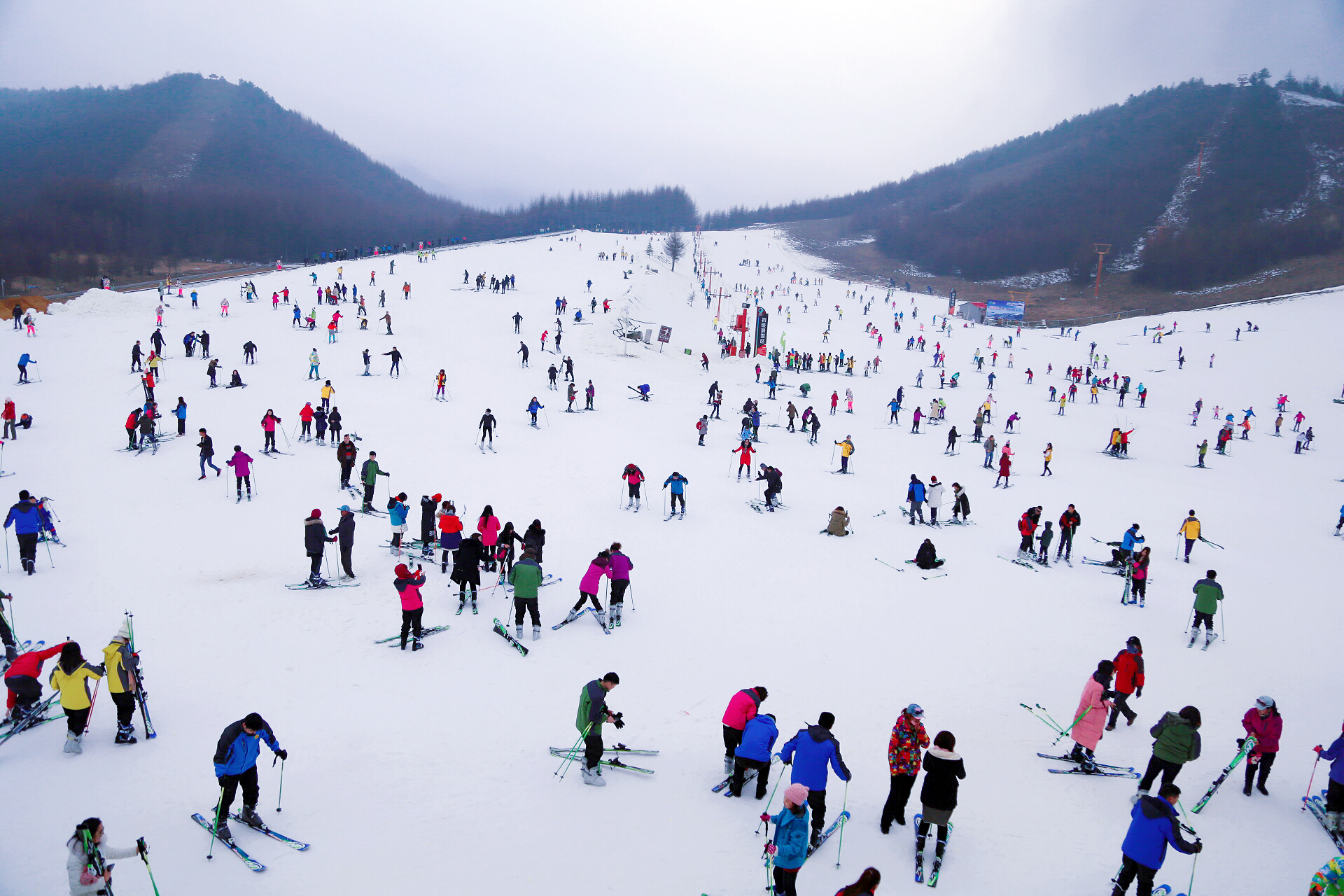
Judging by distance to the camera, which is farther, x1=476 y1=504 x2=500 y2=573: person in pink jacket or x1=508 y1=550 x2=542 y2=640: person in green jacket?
x1=476 y1=504 x2=500 y2=573: person in pink jacket

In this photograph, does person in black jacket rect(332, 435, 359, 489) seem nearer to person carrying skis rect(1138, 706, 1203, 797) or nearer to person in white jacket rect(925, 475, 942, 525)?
person in white jacket rect(925, 475, 942, 525)

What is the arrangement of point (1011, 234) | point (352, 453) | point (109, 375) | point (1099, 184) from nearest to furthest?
point (352, 453) < point (109, 375) < point (1011, 234) < point (1099, 184)

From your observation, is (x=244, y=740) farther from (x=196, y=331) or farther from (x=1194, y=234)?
(x=1194, y=234)

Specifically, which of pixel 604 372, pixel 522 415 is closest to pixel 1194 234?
pixel 604 372

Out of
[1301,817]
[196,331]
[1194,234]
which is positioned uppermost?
[1194,234]

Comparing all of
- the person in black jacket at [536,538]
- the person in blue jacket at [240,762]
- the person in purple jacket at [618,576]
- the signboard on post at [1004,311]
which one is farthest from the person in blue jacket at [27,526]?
the signboard on post at [1004,311]

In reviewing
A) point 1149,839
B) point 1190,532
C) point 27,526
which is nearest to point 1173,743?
point 1149,839

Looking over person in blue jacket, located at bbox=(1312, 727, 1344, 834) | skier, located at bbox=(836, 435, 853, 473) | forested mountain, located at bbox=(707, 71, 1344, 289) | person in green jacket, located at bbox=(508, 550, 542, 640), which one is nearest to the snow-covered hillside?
person in blue jacket, located at bbox=(1312, 727, 1344, 834)
